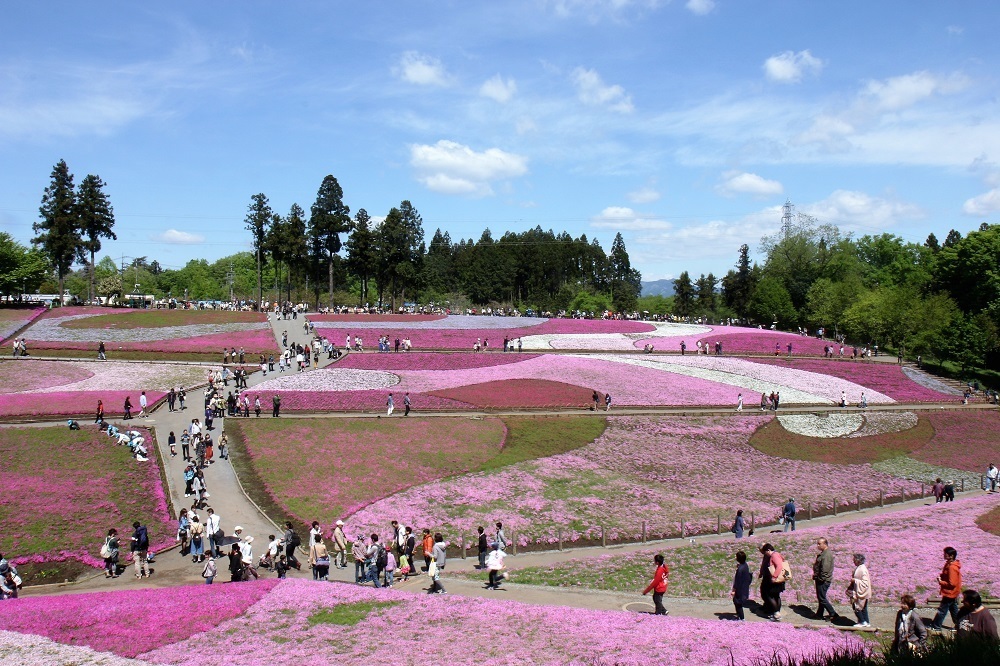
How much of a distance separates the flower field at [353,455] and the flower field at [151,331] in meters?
27.9

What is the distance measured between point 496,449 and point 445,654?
24809mm

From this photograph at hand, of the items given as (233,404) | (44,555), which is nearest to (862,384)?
(233,404)

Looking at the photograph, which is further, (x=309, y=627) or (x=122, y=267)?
(x=122, y=267)

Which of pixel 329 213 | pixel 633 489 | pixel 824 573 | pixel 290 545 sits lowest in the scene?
pixel 633 489

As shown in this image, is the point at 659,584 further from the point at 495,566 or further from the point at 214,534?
the point at 214,534

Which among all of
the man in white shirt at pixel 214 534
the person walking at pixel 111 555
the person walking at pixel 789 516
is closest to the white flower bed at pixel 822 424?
the person walking at pixel 789 516

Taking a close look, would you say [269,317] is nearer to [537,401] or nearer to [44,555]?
Answer: [537,401]

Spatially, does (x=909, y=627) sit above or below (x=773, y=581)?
above

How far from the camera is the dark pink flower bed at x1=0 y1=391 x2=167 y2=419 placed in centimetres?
4219

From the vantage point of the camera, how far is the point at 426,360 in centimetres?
6369

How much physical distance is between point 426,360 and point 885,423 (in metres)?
35.4

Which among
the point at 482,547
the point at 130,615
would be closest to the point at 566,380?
the point at 482,547

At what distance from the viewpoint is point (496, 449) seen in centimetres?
4016

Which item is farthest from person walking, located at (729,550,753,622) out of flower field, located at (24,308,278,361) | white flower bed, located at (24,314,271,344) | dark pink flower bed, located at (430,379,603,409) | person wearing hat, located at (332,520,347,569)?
white flower bed, located at (24,314,271,344)
